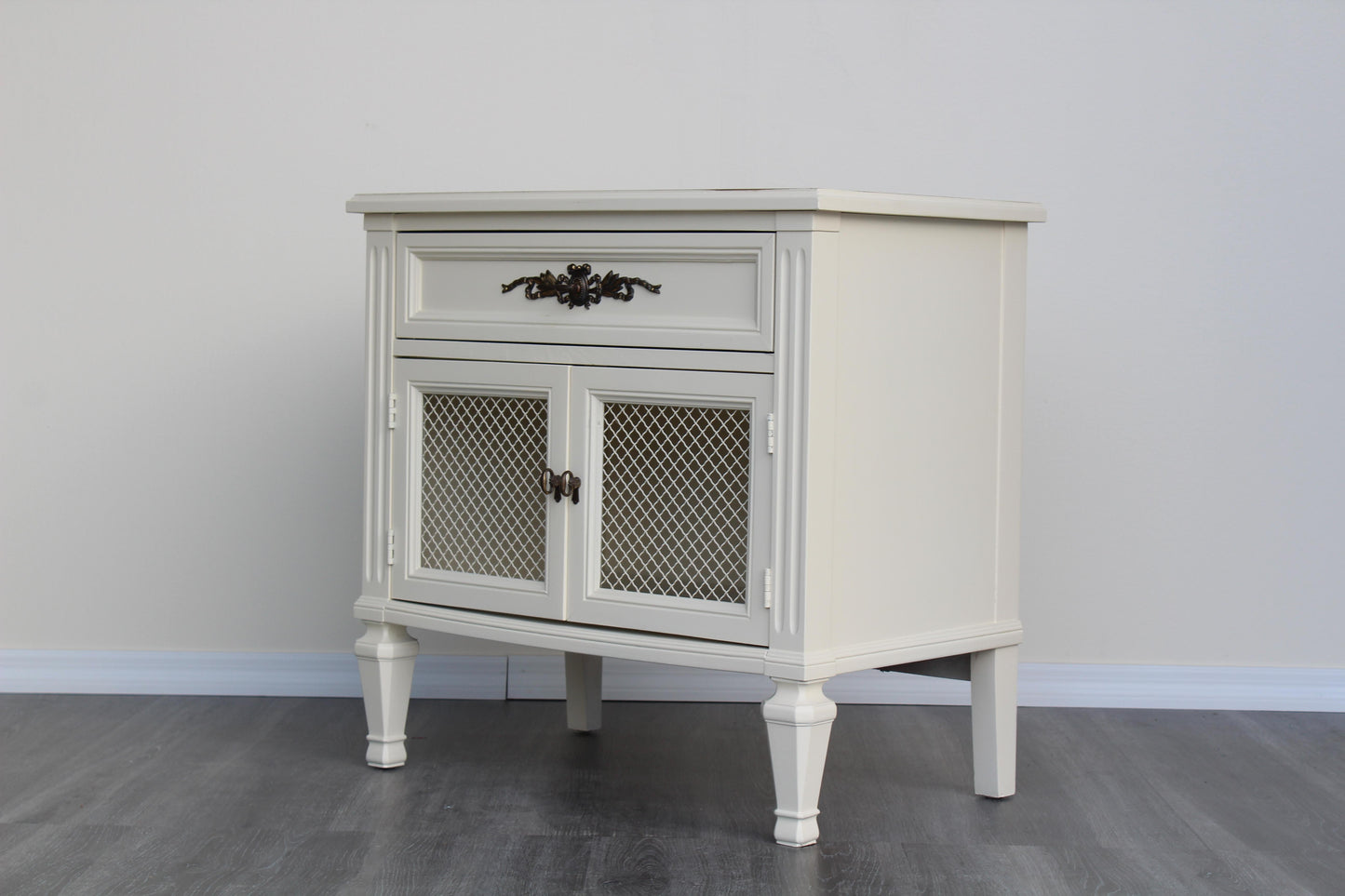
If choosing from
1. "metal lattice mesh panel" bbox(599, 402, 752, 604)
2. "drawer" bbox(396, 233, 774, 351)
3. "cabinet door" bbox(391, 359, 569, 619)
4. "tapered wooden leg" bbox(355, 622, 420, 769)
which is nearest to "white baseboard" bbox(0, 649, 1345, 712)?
→ "tapered wooden leg" bbox(355, 622, 420, 769)

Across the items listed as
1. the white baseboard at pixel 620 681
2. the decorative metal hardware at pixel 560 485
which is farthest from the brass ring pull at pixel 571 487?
the white baseboard at pixel 620 681

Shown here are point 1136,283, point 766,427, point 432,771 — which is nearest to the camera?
point 766,427

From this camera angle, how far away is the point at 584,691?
7.34 ft

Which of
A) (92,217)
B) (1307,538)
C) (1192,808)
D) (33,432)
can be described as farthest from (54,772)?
(1307,538)

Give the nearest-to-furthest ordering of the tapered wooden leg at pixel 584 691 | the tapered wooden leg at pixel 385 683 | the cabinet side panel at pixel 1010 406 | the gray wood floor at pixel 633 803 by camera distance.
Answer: the gray wood floor at pixel 633 803
the cabinet side panel at pixel 1010 406
the tapered wooden leg at pixel 385 683
the tapered wooden leg at pixel 584 691

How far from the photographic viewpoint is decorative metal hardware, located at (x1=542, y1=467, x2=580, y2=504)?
5.88 feet

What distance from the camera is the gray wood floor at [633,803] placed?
162 centimetres

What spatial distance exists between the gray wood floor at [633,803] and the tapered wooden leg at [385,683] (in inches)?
2.0

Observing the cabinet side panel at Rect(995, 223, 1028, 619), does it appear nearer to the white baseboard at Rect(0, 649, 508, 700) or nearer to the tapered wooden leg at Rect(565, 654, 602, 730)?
the tapered wooden leg at Rect(565, 654, 602, 730)

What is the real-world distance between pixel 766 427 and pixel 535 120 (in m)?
1.02

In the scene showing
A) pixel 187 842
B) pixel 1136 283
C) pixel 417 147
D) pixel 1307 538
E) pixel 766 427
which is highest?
pixel 417 147

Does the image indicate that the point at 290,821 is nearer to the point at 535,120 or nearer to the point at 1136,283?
the point at 535,120

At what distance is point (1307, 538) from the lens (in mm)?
2455

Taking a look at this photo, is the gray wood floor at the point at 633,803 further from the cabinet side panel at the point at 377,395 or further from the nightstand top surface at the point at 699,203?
the nightstand top surface at the point at 699,203
